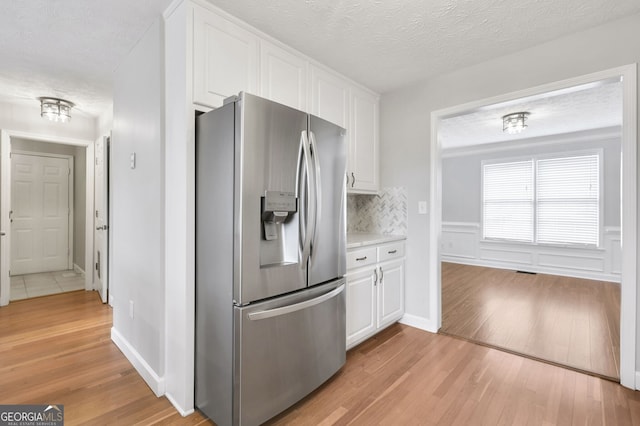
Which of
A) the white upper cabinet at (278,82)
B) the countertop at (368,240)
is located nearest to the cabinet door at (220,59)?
the white upper cabinet at (278,82)

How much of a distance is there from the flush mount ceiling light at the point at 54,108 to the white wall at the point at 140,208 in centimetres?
144

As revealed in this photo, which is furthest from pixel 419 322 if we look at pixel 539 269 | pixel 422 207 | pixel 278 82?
pixel 539 269

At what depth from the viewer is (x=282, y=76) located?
2256mm

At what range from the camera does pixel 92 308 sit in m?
3.51

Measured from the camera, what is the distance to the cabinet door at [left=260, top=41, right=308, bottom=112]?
6.97 ft

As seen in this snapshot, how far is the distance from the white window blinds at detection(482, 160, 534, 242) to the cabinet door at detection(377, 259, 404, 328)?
4132 millimetres

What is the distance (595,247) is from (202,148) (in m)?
6.36

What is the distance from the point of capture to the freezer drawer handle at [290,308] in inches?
59.4

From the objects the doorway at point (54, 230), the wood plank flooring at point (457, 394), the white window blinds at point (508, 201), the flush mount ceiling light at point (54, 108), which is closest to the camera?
the wood plank flooring at point (457, 394)

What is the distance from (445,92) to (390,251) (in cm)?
162

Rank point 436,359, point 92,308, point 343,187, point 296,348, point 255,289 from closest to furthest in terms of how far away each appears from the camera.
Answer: point 255,289 < point 296,348 < point 343,187 < point 436,359 < point 92,308

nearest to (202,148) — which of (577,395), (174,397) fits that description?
(174,397)

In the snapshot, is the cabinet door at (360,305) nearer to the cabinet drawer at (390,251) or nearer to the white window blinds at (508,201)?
the cabinet drawer at (390,251)

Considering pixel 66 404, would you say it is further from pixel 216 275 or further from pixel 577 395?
pixel 577 395
